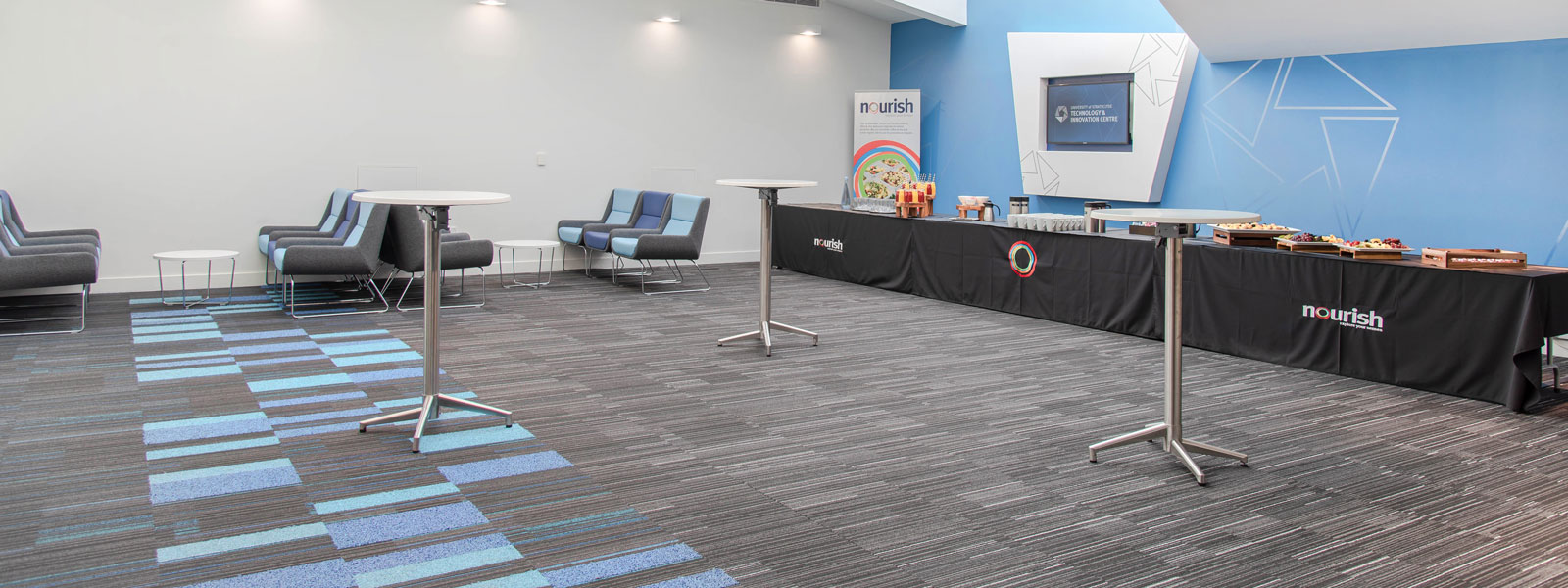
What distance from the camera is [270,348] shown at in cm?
656

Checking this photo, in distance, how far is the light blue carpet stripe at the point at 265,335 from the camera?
691cm

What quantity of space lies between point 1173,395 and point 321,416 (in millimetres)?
3858

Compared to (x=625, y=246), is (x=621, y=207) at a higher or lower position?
higher

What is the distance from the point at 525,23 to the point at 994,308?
220 inches

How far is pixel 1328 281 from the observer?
596 cm

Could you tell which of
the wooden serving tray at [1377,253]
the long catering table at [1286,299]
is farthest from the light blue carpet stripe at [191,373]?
the wooden serving tray at [1377,253]

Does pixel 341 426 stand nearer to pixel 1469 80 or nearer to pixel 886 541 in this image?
pixel 886 541

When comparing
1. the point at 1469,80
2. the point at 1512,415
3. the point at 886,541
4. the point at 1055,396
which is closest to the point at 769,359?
the point at 1055,396

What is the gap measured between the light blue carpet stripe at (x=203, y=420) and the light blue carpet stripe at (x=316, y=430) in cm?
35

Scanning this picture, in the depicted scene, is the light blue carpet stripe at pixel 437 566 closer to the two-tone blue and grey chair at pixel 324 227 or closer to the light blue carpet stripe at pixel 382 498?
the light blue carpet stripe at pixel 382 498

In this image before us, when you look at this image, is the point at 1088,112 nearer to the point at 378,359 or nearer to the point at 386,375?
the point at 378,359

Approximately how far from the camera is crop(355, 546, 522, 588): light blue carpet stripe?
3.03 m

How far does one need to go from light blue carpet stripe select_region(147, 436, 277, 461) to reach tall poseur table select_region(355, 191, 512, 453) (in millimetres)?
400

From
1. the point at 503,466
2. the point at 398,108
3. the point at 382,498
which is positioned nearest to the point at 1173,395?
the point at 503,466
